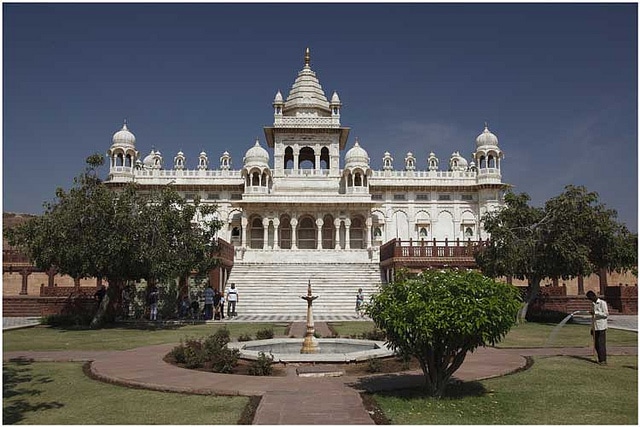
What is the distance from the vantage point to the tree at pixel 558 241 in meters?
20.6

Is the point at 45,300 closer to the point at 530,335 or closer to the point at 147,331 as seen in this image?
the point at 147,331

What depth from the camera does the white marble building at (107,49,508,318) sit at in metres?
46.5

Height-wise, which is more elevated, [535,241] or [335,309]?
[535,241]

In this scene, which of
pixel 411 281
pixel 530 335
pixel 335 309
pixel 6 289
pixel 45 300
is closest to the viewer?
pixel 411 281

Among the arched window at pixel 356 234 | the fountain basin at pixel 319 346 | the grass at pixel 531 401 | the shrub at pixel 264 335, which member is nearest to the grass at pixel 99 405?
the grass at pixel 531 401

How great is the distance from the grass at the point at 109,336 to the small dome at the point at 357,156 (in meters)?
27.6

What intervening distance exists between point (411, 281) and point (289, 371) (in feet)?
10.9

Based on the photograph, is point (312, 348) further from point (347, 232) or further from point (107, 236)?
point (347, 232)

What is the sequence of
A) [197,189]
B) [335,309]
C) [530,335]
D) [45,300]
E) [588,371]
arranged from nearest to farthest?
[588,371] < [530,335] < [45,300] < [335,309] < [197,189]

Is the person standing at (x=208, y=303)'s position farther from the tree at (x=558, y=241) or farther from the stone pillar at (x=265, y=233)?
the stone pillar at (x=265, y=233)

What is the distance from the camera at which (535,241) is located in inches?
830

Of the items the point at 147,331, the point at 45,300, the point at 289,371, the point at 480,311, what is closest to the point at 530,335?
the point at 289,371

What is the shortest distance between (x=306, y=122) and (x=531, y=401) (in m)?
43.8

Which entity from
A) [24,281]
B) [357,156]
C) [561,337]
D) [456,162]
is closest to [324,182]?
[357,156]
